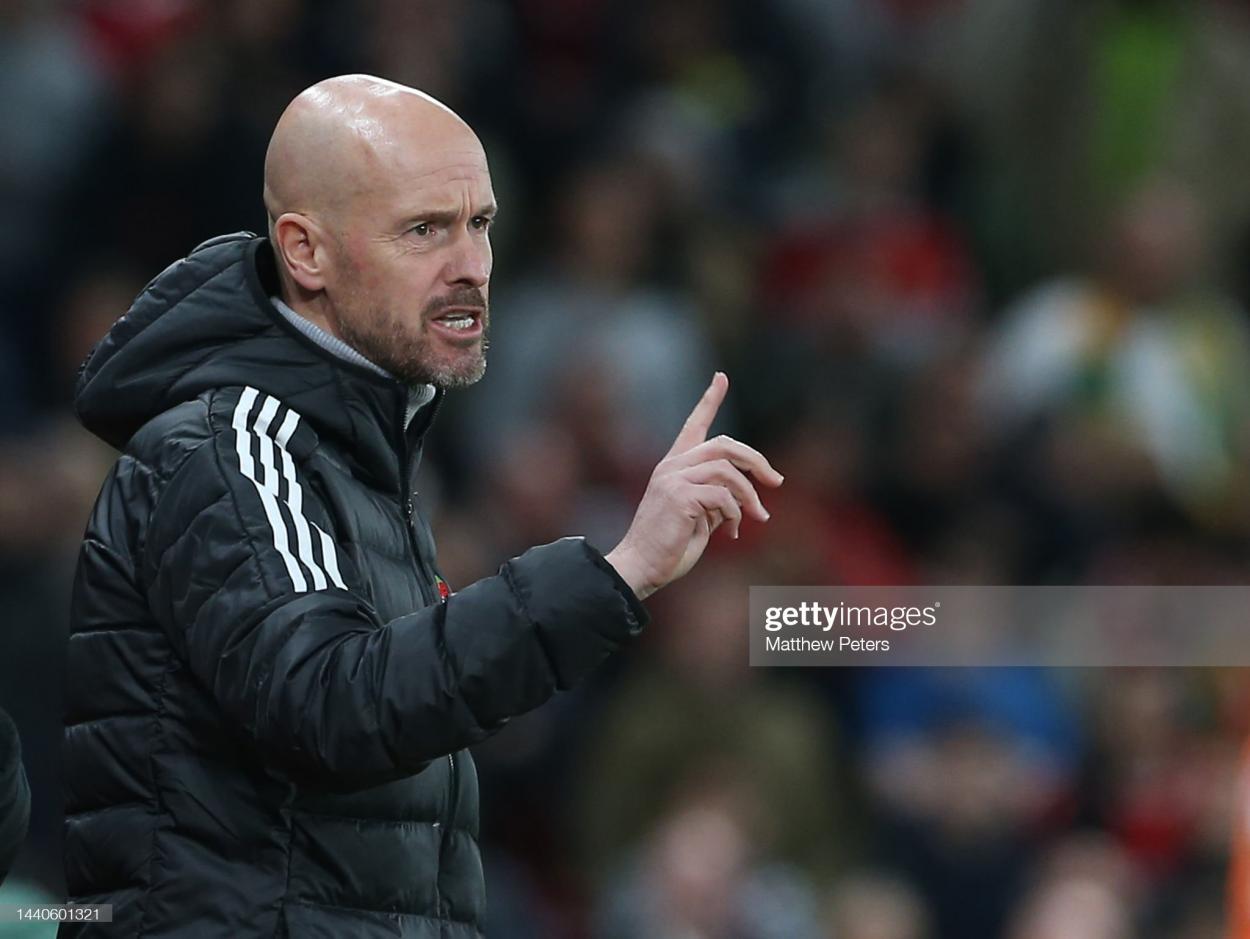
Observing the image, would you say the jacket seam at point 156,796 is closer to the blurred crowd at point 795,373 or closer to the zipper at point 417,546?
the zipper at point 417,546

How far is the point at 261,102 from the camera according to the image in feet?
22.2

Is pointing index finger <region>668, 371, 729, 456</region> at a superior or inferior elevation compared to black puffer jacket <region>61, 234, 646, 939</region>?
superior

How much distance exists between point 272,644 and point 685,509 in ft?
1.43

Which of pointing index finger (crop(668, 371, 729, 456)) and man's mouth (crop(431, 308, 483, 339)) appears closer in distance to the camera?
pointing index finger (crop(668, 371, 729, 456))

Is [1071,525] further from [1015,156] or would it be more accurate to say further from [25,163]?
[25,163]

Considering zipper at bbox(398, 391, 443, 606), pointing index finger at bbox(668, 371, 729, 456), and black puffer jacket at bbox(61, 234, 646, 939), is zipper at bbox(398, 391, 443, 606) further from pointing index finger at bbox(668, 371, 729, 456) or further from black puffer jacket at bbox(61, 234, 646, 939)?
pointing index finger at bbox(668, 371, 729, 456)

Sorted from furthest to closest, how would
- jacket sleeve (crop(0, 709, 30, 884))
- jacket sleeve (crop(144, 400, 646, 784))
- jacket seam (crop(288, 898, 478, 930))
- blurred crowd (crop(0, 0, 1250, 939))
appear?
1. blurred crowd (crop(0, 0, 1250, 939))
2. jacket sleeve (crop(0, 709, 30, 884))
3. jacket seam (crop(288, 898, 478, 930))
4. jacket sleeve (crop(144, 400, 646, 784))

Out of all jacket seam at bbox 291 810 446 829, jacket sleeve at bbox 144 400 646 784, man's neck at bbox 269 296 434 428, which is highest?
man's neck at bbox 269 296 434 428

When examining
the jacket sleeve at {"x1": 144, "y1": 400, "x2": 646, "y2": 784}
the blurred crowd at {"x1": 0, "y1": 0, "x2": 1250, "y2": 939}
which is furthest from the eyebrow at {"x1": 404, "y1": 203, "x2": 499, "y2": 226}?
the blurred crowd at {"x1": 0, "y1": 0, "x2": 1250, "y2": 939}

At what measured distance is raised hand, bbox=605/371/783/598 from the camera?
98.6 inches

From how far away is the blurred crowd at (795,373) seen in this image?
580cm

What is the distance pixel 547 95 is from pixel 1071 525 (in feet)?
7.03

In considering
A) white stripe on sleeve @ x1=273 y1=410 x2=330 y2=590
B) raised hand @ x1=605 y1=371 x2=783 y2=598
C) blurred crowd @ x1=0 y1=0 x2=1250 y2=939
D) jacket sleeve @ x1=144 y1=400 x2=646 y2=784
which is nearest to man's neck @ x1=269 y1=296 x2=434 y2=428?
white stripe on sleeve @ x1=273 y1=410 x2=330 y2=590

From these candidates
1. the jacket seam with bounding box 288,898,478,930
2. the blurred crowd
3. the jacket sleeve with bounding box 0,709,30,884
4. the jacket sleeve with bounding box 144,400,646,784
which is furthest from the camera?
the blurred crowd
